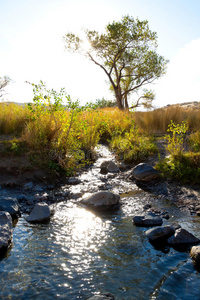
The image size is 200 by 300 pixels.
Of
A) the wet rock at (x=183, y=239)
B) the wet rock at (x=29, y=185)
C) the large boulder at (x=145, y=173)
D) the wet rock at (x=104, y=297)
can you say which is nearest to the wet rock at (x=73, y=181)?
the wet rock at (x=29, y=185)

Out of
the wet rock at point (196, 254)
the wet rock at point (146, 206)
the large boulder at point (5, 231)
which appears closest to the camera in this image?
the wet rock at point (196, 254)

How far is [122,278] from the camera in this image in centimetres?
284

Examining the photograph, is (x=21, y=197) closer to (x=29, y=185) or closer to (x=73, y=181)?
(x=29, y=185)

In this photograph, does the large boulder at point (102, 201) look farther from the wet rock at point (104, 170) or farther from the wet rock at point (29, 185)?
the wet rock at point (104, 170)

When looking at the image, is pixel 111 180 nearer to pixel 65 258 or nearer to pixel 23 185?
pixel 23 185

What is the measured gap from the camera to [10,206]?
4.46 meters

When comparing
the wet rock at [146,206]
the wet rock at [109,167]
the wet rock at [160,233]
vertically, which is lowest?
the wet rock at [160,233]

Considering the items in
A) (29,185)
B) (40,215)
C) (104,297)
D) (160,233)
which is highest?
(29,185)

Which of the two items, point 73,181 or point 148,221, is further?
point 73,181

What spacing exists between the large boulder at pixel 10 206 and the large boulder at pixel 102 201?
1423 millimetres

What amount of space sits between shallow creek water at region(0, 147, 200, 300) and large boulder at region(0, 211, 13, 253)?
0.13 metres

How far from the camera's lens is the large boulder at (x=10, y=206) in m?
4.38

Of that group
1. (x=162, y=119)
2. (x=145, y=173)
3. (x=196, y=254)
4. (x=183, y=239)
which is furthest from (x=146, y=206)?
(x=162, y=119)

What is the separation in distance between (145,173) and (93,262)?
382cm
